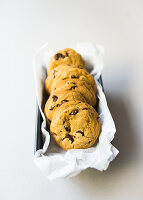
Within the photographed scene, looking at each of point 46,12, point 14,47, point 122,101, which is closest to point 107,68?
point 122,101

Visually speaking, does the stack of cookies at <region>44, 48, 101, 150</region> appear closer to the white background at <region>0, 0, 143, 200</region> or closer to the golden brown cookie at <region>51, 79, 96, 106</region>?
the golden brown cookie at <region>51, 79, 96, 106</region>

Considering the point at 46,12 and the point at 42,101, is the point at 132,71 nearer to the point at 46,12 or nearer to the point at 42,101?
the point at 42,101

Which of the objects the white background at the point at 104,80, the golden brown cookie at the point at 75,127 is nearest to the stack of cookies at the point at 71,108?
the golden brown cookie at the point at 75,127

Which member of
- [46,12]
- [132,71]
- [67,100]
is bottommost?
[132,71]

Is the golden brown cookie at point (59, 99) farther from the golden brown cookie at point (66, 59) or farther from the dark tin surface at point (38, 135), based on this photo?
the golden brown cookie at point (66, 59)

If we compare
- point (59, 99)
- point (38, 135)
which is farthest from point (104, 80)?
point (38, 135)

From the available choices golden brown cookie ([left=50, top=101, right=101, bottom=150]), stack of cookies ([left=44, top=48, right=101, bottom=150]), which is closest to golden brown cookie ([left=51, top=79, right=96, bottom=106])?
stack of cookies ([left=44, top=48, right=101, bottom=150])
